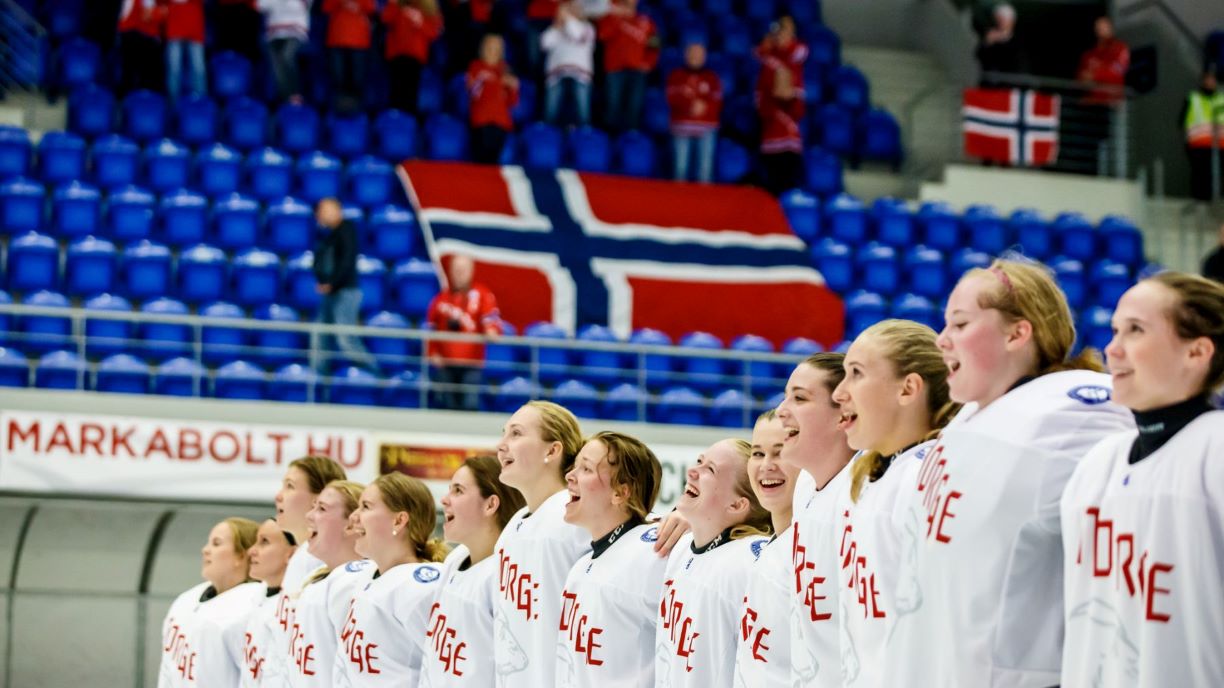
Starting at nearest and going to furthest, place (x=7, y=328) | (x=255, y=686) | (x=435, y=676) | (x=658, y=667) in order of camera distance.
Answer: (x=658, y=667) → (x=435, y=676) → (x=255, y=686) → (x=7, y=328)

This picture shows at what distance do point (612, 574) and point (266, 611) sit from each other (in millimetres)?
2897

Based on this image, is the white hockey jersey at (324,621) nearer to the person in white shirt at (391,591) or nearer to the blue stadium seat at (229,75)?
the person in white shirt at (391,591)

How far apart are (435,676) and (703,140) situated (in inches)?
434

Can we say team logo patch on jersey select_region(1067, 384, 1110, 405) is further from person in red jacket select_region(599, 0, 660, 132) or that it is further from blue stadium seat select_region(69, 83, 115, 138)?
person in red jacket select_region(599, 0, 660, 132)

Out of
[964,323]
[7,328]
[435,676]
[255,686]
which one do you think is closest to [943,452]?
[964,323]

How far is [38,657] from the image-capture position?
12664mm

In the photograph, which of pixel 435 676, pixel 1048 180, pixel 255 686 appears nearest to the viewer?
pixel 435 676

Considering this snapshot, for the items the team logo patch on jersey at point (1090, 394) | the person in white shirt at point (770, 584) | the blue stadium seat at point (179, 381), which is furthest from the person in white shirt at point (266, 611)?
the team logo patch on jersey at point (1090, 394)

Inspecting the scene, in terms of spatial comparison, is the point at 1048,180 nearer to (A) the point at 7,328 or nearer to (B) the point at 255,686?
(A) the point at 7,328

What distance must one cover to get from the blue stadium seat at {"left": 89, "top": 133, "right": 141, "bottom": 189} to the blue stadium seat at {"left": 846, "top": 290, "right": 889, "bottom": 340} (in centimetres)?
627

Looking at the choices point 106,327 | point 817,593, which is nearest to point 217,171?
point 106,327

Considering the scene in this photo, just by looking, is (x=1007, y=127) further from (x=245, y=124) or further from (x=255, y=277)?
(x=255, y=277)

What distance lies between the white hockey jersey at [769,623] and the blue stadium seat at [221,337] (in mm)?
8083

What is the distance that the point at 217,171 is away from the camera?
49.5ft
